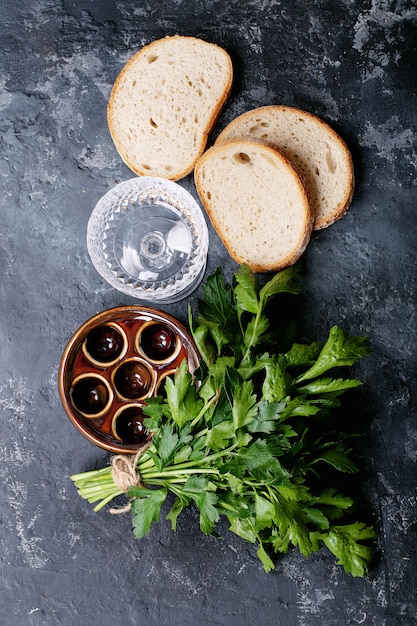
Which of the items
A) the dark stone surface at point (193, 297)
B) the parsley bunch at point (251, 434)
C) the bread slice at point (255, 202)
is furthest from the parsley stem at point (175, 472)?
the bread slice at point (255, 202)

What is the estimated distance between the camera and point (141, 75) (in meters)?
1.97

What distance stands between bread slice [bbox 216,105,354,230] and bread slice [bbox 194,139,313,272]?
0.08m

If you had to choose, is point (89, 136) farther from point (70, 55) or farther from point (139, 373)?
point (139, 373)

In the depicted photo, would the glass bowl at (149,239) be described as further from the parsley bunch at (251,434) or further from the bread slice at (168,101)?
the parsley bunch at (251,434)

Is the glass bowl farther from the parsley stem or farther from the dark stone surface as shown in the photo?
the parsley stem

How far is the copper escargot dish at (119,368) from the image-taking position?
186 cm

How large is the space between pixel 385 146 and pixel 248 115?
1.34 feet

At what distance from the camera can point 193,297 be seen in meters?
2.02

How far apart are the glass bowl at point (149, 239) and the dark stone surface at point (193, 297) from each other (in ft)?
0.26

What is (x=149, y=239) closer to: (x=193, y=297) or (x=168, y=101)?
(x=193, y=297)

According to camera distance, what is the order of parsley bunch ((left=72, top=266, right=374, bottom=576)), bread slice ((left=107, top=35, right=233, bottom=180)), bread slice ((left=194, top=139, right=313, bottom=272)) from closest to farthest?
1. parsley bunch ((left=72, top=266, right=374, bottom=576))
2. bread slice ((left=194, top=139, right=313, bottom=272))
3. bread slice ((left=107, top=35, right=233, bottom=180))

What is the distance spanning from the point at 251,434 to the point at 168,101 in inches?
38.0

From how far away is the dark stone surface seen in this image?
1.99m

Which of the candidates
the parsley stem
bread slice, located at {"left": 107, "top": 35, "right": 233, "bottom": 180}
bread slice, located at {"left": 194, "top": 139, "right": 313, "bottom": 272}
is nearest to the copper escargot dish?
the parsley stem
